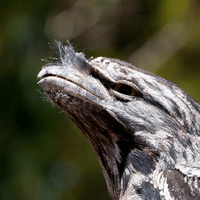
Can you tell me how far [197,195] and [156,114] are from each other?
0.57 metres

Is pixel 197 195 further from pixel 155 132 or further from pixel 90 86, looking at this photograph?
Result: pixel 90 86

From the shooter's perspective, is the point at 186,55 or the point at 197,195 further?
the point at 186,55

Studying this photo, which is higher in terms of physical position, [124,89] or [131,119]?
→ [124,89]

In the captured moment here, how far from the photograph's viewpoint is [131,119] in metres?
1.98

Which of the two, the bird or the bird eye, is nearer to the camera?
the bird

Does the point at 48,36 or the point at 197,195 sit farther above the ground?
the point at 48,36

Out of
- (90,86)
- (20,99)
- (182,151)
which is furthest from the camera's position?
(20,99)

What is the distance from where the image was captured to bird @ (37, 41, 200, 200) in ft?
6.11

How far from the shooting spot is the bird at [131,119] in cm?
186

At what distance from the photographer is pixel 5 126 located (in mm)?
6332

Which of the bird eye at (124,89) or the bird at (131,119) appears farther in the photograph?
the bird eye at (124,89)

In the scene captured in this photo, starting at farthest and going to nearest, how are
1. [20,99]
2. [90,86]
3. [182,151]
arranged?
[20,99] → [90,86] → [182,151]

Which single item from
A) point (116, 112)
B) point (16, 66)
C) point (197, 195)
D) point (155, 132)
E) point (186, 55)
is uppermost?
point (16, 66)

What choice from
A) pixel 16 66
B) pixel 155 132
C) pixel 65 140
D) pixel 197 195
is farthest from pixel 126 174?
pixel 16 66
